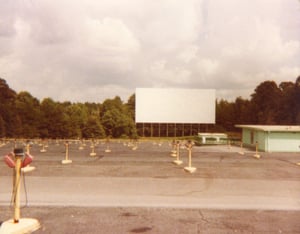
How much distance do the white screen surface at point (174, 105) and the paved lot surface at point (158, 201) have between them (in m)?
45.6

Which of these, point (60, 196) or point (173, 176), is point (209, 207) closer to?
point (60, 196)

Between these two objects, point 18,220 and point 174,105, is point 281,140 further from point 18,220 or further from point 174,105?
point 18,220

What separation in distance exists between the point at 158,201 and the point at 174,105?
2104 inches

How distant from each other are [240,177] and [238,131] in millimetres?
64278

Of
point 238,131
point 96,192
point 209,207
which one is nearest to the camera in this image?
point 209,207

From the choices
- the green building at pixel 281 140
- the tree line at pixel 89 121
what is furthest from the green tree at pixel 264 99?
the green building at pixel 281 140

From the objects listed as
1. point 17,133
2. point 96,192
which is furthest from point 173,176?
point 17,133

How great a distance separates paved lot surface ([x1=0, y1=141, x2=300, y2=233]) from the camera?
7.72 meters

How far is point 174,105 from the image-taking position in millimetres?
63281

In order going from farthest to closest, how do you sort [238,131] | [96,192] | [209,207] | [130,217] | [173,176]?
[238,131] → [173,176] → [96,192] → [209,207] → [130,217]

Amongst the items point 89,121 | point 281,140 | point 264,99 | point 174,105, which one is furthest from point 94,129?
point 264,99

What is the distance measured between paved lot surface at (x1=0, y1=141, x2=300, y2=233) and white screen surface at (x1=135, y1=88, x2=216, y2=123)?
45575 millimetres

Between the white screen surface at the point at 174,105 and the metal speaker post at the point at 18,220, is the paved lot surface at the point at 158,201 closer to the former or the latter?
the metal speaker post at the point at 18,220

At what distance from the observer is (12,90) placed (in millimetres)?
78500
